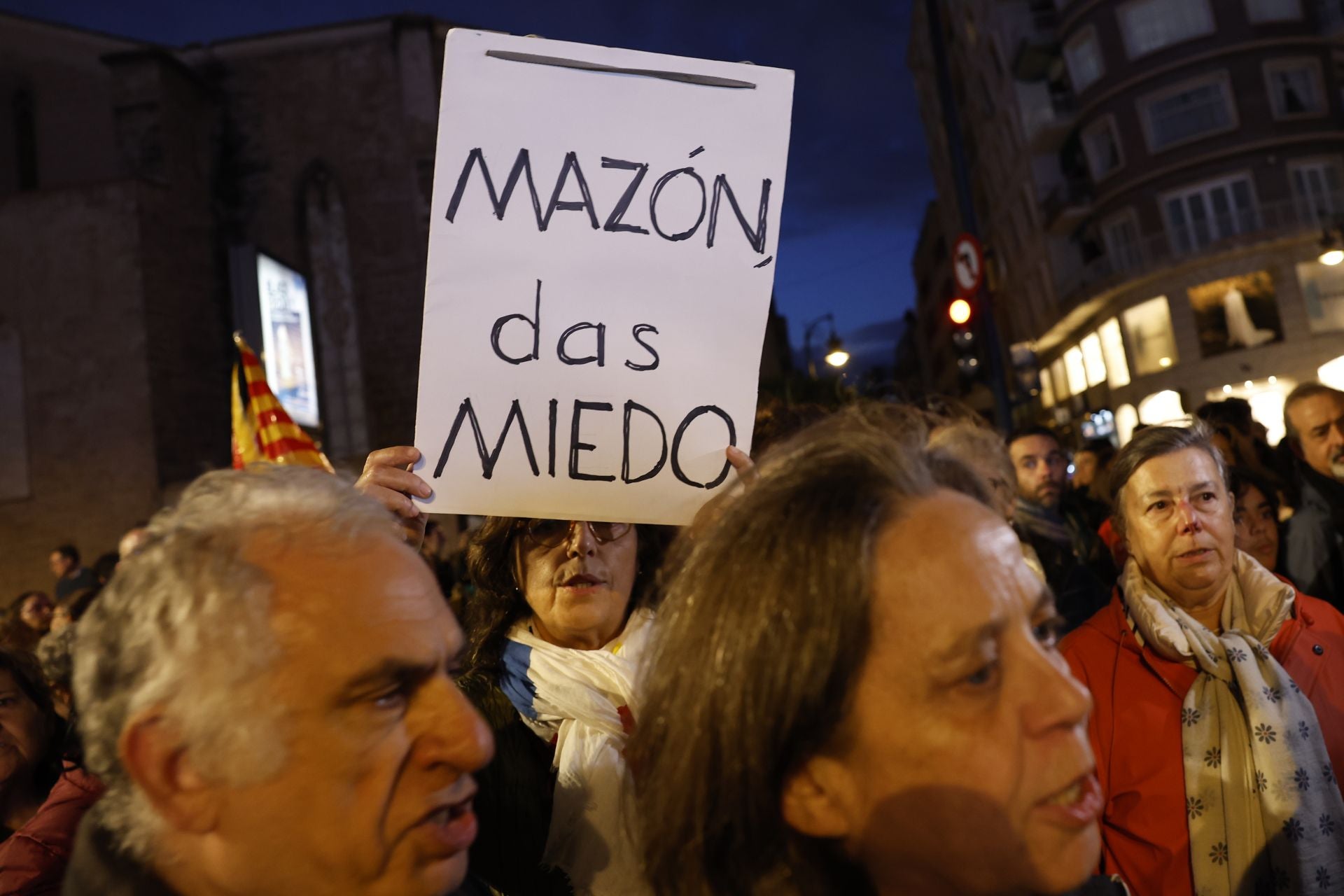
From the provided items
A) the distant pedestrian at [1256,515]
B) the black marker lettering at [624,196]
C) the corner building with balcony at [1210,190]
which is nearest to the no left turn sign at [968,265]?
the distant pedestrian at [1256,515]

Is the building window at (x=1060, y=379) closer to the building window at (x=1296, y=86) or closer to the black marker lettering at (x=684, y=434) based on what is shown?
the building window at (x=1296, y=86)

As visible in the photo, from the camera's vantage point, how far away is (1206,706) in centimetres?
257

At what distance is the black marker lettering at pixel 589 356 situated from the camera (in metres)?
2.12

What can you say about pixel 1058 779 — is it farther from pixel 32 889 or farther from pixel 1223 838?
pixel 32 889

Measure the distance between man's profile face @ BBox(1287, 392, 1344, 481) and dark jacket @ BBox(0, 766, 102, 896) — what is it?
189 inches

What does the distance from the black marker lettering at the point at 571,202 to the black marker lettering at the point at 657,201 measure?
13 centimetres

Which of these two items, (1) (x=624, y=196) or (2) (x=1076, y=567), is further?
(2) (x=1076, y=567)

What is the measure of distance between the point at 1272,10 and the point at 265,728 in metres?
32.9

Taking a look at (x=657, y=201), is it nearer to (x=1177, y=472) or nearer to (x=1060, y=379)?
(x=1177, y=472)

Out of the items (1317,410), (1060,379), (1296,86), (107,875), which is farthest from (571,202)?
(1060,379)

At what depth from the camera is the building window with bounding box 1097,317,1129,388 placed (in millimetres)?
29094

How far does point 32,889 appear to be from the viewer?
1.96 metres

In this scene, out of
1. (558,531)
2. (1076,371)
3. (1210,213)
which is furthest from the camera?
(1076,371)

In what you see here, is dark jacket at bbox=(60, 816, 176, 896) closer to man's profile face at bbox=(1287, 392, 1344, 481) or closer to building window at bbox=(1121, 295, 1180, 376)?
man's profile face at bbox=(1287, 392, 1344, 481)
